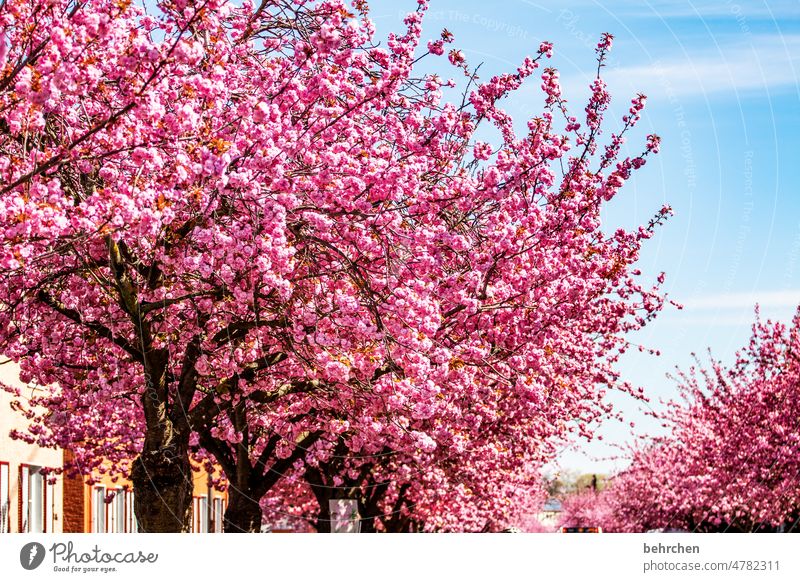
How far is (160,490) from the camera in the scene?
14.9 metres

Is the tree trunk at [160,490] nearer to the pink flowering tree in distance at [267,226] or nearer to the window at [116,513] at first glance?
the pink flowering tree in distance at [267,226]

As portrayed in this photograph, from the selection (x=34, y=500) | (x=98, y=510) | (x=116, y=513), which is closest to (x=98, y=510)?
(x=98, y=510)

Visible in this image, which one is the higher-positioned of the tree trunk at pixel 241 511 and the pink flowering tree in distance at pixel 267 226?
the pink flowering tree in distance at pixel 267 226

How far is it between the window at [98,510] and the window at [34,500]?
4.58 m

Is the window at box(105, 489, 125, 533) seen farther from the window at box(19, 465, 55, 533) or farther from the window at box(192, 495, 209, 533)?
the window at box(192, 495, 209, 533)

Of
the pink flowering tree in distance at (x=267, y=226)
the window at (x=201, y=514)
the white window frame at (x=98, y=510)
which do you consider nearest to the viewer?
the pink flowering tree in distance at (x=267, y=226)

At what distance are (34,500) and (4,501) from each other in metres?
3.38

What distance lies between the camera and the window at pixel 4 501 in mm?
25766

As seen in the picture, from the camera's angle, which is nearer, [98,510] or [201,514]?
[98,510]

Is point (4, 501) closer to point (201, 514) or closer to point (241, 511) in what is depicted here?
point (241, 511)

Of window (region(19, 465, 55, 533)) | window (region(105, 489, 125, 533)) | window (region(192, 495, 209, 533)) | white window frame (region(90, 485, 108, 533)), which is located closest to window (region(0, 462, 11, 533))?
window (region(19, 465, 55, 533))

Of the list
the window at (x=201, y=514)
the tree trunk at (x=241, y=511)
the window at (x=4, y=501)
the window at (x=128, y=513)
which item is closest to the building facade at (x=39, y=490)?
the window at (x=4, y=501)

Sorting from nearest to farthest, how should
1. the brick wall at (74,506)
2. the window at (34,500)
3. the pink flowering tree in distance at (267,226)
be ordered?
the pink flowering tree in distance at (267,226)
the window at (34,500)
the brick wall at (74,506)

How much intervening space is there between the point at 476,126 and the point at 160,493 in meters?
6.27
